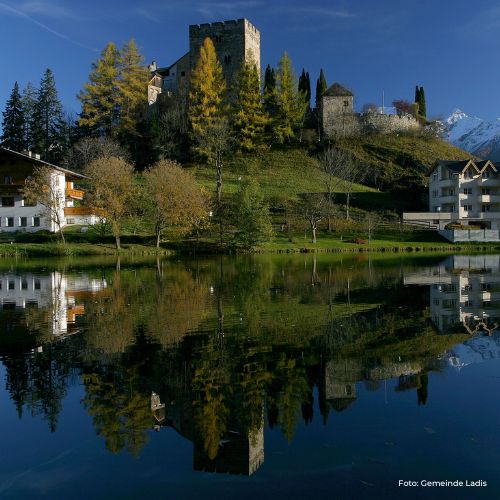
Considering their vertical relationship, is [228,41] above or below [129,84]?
above

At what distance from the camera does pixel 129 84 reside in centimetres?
8612

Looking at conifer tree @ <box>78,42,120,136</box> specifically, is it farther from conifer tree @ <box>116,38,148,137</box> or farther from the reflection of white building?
the reflection of white building

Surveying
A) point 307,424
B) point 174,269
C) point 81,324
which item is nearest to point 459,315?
point 307,424

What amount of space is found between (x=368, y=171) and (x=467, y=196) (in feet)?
51.9

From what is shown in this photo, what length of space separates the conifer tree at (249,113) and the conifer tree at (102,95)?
19409 mm

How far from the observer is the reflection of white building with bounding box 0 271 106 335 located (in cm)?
1750

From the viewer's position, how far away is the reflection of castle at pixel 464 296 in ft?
52.7

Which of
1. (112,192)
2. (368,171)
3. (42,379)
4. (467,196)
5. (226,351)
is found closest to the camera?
(42,379)

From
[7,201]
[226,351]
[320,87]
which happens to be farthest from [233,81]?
[226,351]

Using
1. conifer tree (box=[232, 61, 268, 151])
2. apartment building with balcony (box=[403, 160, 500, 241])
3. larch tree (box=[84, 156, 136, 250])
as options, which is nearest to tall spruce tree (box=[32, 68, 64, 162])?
conifer tree (box=[232, 61, 268, 151])

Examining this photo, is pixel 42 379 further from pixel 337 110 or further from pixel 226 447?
pixel 337 110

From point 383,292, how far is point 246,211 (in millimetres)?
31309

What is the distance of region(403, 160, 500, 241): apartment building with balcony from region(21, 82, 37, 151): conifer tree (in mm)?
61816

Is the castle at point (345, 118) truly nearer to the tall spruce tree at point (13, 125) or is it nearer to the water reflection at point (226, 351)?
the tall spruce tree at point (13, 125)
